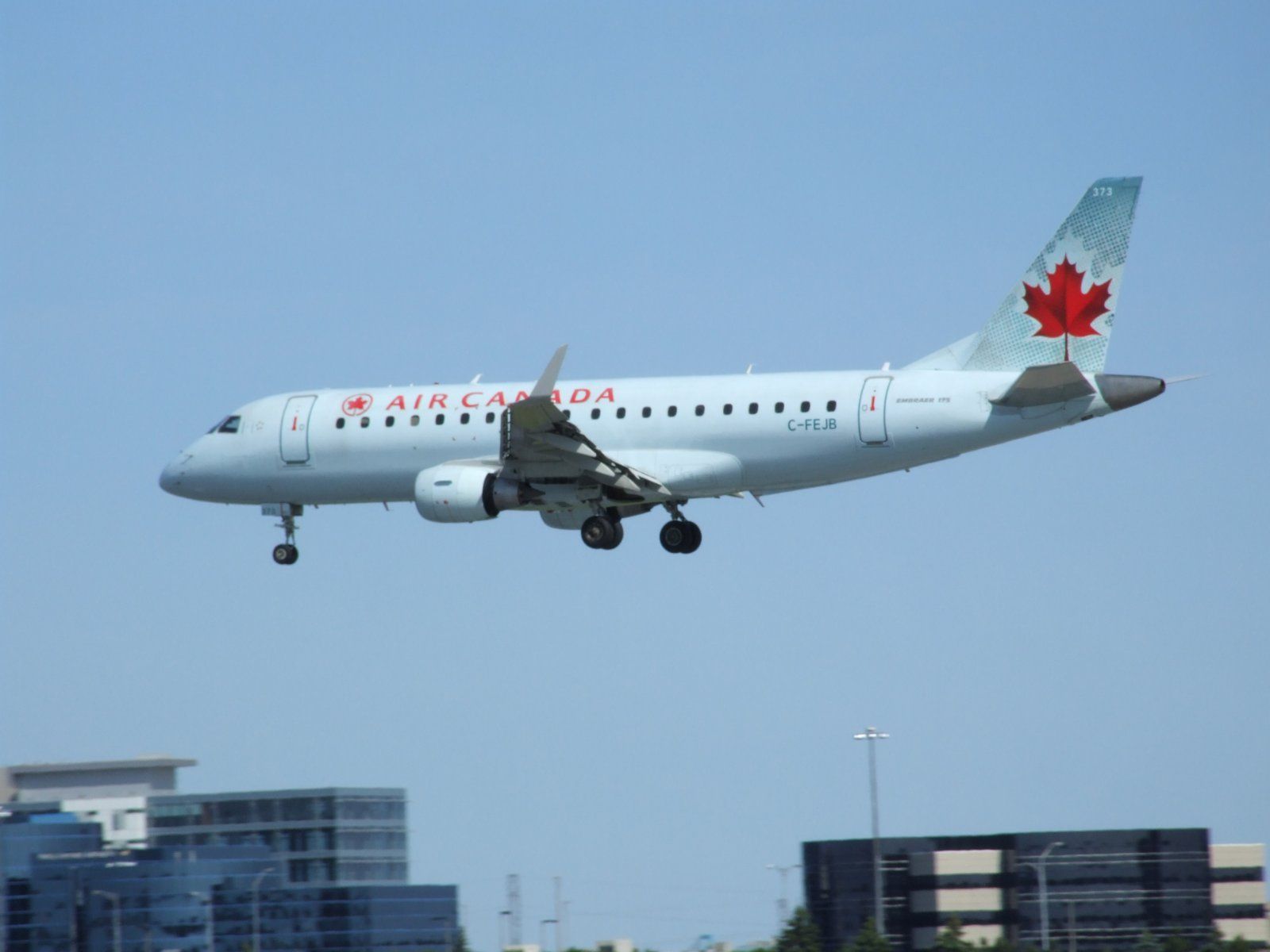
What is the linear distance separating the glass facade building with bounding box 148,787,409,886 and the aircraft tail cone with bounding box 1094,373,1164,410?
4971cm

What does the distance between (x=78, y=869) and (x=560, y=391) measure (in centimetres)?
3275

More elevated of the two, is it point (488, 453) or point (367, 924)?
point (488, 453)

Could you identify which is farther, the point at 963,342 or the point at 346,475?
the point at 346,475

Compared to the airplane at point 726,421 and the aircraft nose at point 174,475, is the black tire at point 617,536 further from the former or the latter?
the aircraft nose at point 174,475

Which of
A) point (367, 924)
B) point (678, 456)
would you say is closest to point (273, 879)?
point (367, 924)

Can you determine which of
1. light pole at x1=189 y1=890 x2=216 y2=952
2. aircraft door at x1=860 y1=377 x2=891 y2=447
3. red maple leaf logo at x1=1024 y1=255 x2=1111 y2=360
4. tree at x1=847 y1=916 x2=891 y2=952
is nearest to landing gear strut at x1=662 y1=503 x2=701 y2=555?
aircraft door at x1=860 y1=377 x2=891 y2=447

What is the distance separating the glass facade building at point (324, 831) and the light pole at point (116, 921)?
42.5 ft

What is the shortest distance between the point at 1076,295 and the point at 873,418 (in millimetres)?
5266

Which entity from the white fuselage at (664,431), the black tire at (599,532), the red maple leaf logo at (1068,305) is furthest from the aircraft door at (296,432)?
the red maple leaf logo at (1068,305)

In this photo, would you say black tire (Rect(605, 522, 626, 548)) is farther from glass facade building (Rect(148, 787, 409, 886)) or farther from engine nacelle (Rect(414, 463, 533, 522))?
glass facade building (Rect(148, 787, 409, 886))

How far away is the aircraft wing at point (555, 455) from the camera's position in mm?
42781

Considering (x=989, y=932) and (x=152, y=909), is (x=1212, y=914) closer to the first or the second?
(x=989, y=932)

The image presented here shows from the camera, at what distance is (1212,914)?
6406 centimetres

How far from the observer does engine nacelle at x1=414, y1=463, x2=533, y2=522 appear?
147 feet
